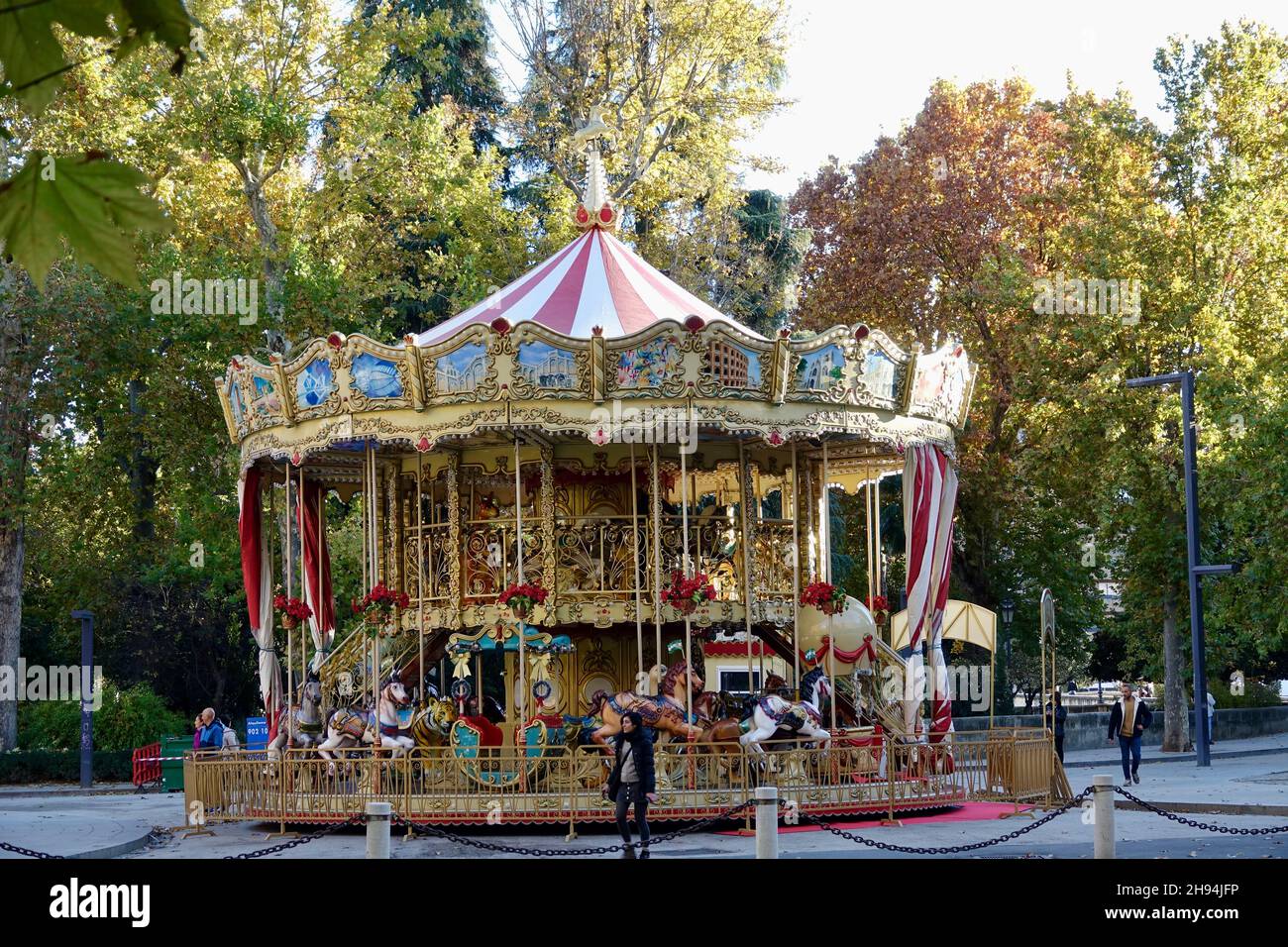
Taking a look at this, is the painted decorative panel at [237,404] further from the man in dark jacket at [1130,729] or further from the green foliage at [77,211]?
the green foliage at [77,211]

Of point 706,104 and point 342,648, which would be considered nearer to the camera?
point 342,648

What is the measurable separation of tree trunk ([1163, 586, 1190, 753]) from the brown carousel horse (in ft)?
61.2

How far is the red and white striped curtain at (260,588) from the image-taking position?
22.4 m

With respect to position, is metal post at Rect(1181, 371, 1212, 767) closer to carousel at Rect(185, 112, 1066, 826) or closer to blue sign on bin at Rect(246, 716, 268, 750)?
carousel at Rect(185, 112, 1066, 826)

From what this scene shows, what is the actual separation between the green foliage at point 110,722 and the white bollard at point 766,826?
2423cm

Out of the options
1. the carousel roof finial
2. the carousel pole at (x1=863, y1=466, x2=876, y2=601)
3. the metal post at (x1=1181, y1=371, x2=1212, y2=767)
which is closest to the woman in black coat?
the carousel pole at (x1=863, y1=466, x2=876, y2=601)

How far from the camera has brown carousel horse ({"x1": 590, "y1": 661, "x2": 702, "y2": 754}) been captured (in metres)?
17.3

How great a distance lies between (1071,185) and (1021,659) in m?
17.7

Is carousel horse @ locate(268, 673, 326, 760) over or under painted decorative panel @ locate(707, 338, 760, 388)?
under

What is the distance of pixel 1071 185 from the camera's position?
3606 cm

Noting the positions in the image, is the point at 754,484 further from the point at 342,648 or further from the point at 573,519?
the point at 342,648

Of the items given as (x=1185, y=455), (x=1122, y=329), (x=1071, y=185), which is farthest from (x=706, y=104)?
(x=1185, y=455)

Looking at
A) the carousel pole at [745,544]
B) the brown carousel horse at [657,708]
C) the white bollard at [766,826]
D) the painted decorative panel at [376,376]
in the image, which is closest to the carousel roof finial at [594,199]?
the carousel pole at [745,544]

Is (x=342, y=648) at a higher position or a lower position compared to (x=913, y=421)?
lower
